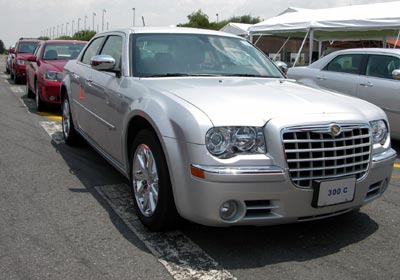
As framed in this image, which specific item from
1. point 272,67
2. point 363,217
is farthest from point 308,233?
point 272,67

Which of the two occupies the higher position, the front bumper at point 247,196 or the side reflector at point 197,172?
the side reflector at point 197,172

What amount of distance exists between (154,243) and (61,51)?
8175 mm

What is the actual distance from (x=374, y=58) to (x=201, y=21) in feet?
180

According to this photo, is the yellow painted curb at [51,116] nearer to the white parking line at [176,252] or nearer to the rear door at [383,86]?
the white parking line at [176,252]

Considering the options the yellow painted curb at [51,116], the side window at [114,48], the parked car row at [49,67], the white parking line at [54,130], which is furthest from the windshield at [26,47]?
the side window at [114,48]

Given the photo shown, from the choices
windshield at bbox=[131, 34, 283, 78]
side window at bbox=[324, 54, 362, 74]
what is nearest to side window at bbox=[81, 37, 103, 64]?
windshield at bbox=[131, 34, 283, 78]

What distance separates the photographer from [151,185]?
3482 millimetres

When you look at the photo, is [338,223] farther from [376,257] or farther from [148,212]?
[148,212]

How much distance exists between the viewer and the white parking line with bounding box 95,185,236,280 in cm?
292

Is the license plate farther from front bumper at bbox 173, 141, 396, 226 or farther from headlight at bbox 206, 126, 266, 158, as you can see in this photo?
headlight at bbox 206, 126, 266, 158

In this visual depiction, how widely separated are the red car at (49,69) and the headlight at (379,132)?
6.84 metres

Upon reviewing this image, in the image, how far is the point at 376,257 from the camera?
3.22 metres

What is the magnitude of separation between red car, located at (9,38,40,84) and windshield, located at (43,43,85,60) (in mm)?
5687

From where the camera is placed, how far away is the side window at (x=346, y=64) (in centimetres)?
766
